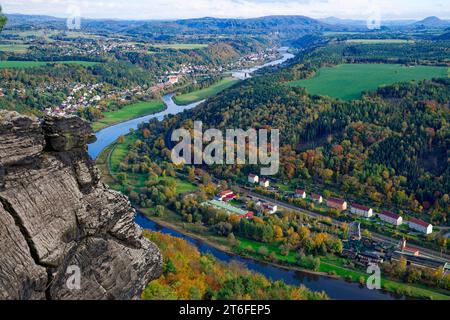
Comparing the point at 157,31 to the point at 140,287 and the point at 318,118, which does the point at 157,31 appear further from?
the point at 140,287

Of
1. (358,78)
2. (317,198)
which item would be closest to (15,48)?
(358,78)

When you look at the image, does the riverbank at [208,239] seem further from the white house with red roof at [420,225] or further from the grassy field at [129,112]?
the grassy field at [129,112]

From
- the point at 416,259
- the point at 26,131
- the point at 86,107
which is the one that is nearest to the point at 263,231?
the point at 416,259

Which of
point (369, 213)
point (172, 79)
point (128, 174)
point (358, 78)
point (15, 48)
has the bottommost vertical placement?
point (128, 174)

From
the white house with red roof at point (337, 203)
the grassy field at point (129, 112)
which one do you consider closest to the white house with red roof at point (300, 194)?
the white house with red roof at point (337, 203)

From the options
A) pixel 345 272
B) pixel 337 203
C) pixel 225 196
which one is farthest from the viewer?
pixel 225 196

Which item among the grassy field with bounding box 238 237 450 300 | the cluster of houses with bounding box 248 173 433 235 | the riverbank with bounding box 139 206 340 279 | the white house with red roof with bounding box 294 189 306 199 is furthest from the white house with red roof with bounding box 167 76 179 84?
the grassy field with bounding box 238 237 450 300

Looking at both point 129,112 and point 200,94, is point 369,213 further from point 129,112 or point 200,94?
point 200,94
